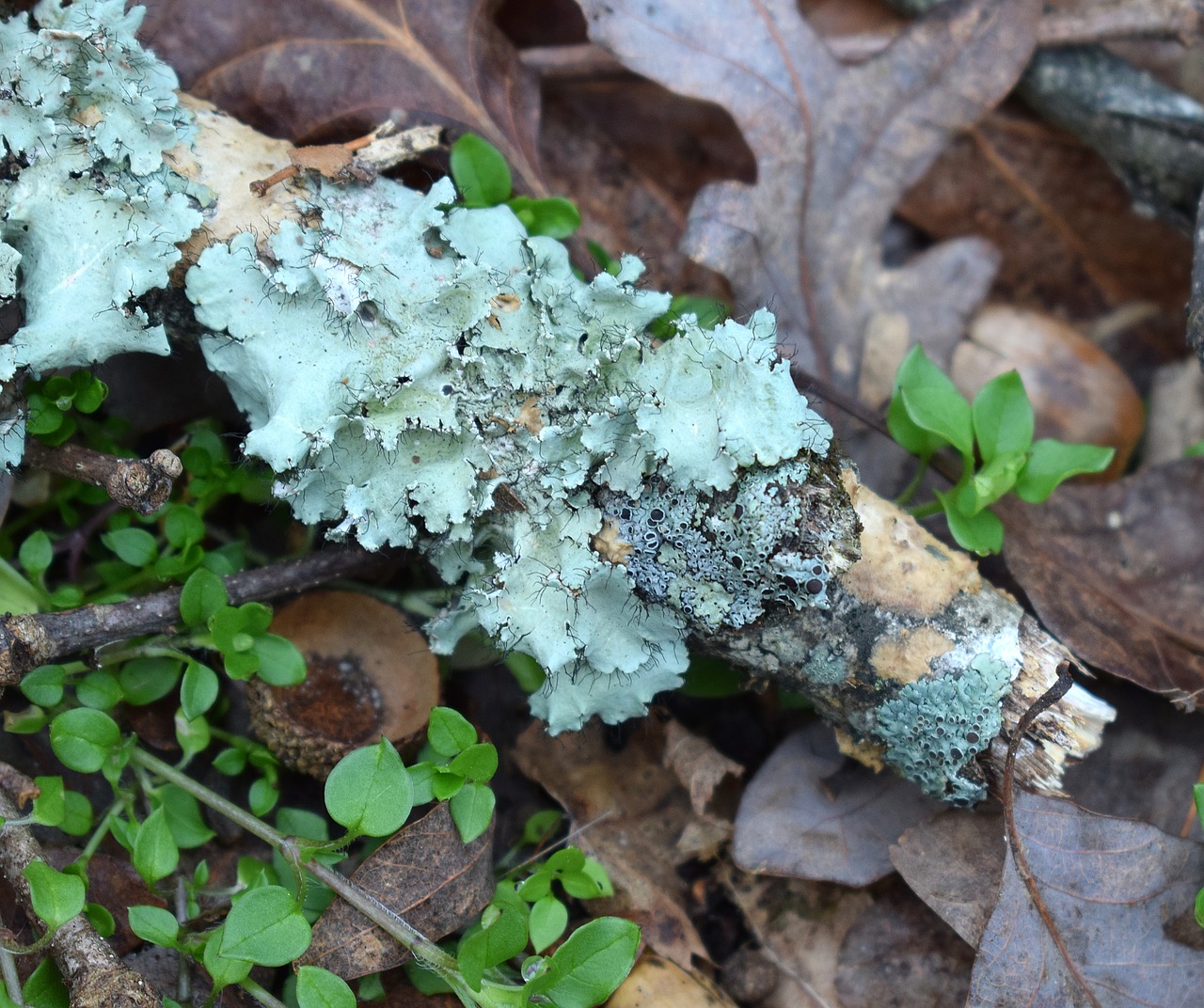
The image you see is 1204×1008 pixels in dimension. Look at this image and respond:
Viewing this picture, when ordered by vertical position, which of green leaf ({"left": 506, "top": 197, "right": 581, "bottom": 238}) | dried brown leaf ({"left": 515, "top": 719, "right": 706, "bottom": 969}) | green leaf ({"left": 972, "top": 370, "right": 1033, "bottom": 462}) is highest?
green leaf ({"left": 506, "top": 197, "right": 581, "bottom": 238})

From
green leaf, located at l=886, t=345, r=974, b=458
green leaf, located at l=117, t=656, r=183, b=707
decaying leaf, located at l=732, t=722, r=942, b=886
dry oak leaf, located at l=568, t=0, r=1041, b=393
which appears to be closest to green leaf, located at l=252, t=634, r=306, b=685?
green leaf, located at l=117, t=656, r=183, b=707

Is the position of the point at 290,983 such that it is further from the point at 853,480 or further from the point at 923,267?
the point at 923,267

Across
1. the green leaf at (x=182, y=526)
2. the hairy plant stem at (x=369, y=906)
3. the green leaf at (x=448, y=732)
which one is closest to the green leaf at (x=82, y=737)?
the hairy plant stem at (x=369, y=906)

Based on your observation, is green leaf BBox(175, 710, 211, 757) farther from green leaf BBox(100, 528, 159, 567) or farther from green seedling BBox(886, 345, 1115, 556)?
green seedling BBox(886, 345, 1115, 556)

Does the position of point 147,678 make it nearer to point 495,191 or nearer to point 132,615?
point 132,615

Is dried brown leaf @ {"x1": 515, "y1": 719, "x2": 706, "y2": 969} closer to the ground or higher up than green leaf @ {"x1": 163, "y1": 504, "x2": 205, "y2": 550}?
closer to the ground

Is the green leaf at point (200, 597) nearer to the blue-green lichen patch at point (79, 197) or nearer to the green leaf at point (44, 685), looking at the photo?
the green leaf at point (44, 685)

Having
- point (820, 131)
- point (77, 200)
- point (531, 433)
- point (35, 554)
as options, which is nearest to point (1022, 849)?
point (531, 433)
